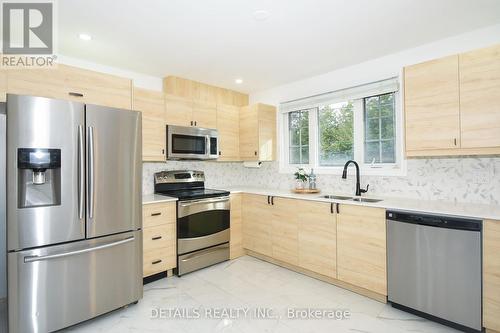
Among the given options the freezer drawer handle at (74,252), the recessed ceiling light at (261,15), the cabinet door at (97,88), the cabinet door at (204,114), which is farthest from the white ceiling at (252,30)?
the freezer drawer handle at (74,252)

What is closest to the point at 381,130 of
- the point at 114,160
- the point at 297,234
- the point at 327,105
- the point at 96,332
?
the point at 327,105

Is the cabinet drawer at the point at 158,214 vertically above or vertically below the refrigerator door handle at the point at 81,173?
below

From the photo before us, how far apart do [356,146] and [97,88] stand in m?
2.90

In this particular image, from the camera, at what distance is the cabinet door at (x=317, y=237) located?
8.99ft

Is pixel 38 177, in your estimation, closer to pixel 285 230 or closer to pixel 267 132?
pixel 285 230

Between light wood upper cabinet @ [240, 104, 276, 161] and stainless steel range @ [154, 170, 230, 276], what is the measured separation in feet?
2.71

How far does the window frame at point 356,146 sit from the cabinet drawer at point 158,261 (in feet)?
6.56

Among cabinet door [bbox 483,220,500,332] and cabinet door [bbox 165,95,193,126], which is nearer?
cabinet door [bbox 483,220,500,332]

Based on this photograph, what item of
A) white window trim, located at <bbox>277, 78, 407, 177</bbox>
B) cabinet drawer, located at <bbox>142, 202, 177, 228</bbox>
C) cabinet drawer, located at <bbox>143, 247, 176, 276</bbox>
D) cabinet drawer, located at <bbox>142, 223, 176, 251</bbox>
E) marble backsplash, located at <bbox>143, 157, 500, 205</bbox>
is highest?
A: white window trim, located at <bbox>277, 78, 407, 177</bbox>

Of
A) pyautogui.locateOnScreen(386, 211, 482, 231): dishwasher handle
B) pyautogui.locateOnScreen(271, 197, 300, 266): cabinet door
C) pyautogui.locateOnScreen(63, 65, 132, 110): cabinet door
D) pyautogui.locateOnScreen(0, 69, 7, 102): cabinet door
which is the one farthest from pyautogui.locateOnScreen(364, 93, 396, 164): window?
pyautogui.locateOnScreen(0, 69, 7, 102): cabinet door

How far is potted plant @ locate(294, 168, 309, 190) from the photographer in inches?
140

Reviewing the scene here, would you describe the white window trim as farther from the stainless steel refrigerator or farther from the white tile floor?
the stainless steel refrigerator

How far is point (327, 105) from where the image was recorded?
3.54 meters

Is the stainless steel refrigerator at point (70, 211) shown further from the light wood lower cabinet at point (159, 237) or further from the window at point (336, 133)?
the window at point (336, 133)
